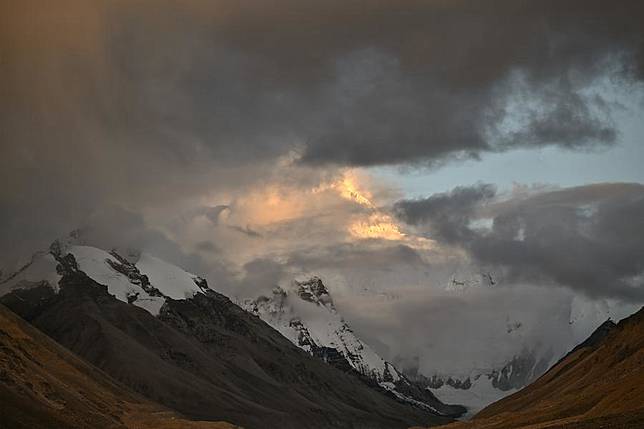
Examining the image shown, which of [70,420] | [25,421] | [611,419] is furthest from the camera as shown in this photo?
[70,420]

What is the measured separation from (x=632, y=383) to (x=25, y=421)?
10768 centimetres

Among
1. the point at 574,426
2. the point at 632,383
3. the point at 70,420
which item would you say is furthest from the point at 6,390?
the point at 632,383

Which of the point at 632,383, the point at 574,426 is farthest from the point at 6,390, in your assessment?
the point at 632,383

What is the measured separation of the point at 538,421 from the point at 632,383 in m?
26.4

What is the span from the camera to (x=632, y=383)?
178750 millimetres

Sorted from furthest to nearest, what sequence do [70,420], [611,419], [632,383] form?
1. [70,420]
2. [632,383]
3. [611,419]

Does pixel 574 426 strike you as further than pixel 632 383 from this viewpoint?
No

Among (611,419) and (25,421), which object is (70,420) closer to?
(25,421)

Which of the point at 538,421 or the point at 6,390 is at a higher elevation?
the point at 538,421

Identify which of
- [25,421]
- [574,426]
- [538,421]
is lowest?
[25,421]

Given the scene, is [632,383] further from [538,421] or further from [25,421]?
[25,421]

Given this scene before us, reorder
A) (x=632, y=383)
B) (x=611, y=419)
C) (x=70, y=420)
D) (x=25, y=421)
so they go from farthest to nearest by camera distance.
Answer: (x=70, y=420) < (x=632, y=383) < (x=25, y=421) < (x=611, y=419)

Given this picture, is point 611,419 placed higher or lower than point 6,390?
higher

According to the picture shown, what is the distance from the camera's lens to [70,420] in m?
192
